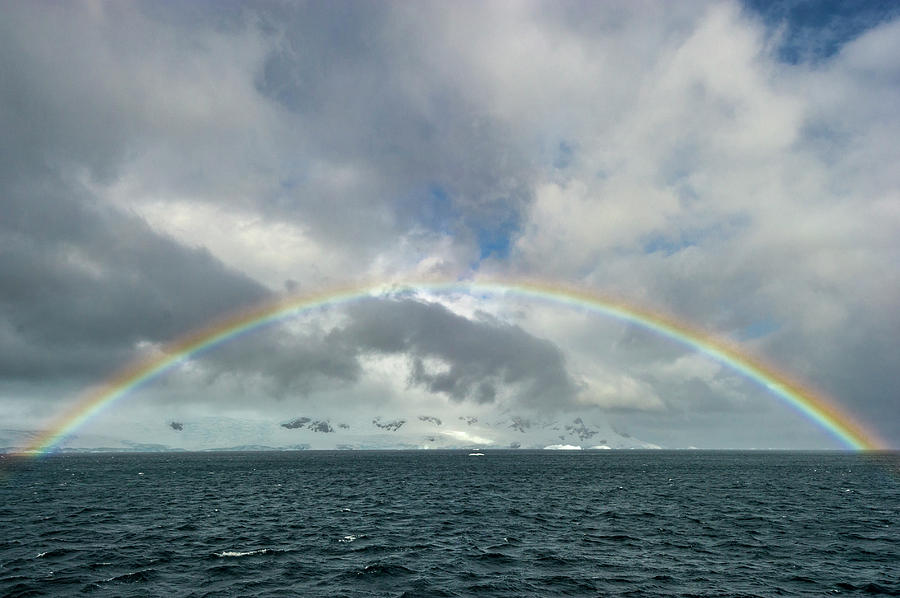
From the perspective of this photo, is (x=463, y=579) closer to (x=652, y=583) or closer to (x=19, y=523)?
(x=652, y=583)

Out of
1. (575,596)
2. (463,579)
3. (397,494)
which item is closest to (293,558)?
(463,579)

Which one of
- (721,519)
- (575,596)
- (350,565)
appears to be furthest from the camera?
(721,519)

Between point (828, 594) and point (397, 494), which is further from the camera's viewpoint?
point (397, 494)

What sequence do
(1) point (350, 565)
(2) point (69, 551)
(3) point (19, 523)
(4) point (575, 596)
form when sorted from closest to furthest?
1. (4) point (575, 596)
2. (1) point (350, 565)
3. (2) point (69, 551)
4. (3) point (19, 523)

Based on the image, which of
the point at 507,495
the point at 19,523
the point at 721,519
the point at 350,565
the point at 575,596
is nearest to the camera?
the point at 575,596

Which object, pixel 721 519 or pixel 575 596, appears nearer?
pixel 575 596

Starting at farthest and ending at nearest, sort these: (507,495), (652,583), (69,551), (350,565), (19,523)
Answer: (507,495) < (19,523) < (69,551) < (350,565) < (652,583)

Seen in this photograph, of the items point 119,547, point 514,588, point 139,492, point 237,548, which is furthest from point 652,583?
point 139,492

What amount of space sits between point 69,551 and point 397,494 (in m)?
60.3

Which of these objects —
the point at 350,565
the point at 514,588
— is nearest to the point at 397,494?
the point at 350,565

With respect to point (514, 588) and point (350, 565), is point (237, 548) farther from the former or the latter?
point (514, 588)

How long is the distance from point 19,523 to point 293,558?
39.7 m

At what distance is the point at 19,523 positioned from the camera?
61.8 m

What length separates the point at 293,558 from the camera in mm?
43438
